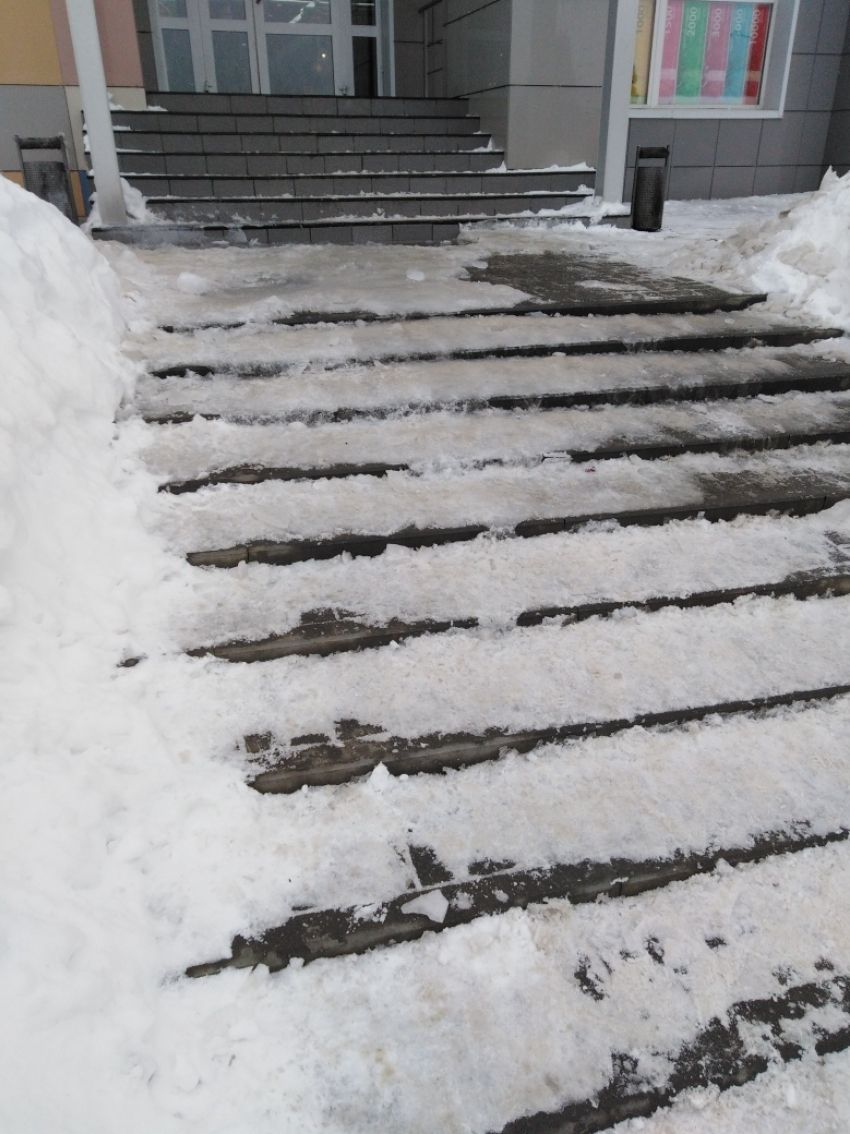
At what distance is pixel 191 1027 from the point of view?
1.73m

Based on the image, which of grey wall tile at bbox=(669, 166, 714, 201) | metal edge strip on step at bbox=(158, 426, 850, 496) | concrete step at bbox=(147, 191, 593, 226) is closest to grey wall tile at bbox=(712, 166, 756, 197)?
grey wall tile at bbox=(669, 166, 714, 201)

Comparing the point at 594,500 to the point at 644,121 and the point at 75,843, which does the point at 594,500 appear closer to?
the point at 75,843

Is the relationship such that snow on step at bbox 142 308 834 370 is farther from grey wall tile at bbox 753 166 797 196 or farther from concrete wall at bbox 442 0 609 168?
grey wall tile at bbox 753 166 797 196

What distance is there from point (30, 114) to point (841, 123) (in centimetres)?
943

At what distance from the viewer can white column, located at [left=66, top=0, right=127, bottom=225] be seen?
590 cm

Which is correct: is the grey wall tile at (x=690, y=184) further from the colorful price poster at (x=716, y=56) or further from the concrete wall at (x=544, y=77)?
the concrete wall at (x=544, y=77)

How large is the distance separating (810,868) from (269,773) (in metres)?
1.54

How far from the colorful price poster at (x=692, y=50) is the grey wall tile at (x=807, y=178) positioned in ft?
5.65

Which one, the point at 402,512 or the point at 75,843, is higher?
the point at 402,512

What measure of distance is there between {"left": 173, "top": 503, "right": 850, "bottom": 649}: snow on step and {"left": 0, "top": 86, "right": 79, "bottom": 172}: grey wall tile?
6353 mm

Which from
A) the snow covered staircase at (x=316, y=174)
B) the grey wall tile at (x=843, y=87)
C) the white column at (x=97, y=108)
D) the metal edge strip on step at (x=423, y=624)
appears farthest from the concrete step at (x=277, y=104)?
the metal edge strip on step at (x=423, y=624)

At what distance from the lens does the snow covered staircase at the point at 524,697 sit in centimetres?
182

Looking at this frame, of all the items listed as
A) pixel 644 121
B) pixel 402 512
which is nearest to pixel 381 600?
pixel 402 512

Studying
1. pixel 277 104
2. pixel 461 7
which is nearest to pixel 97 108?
pixel 277 104
